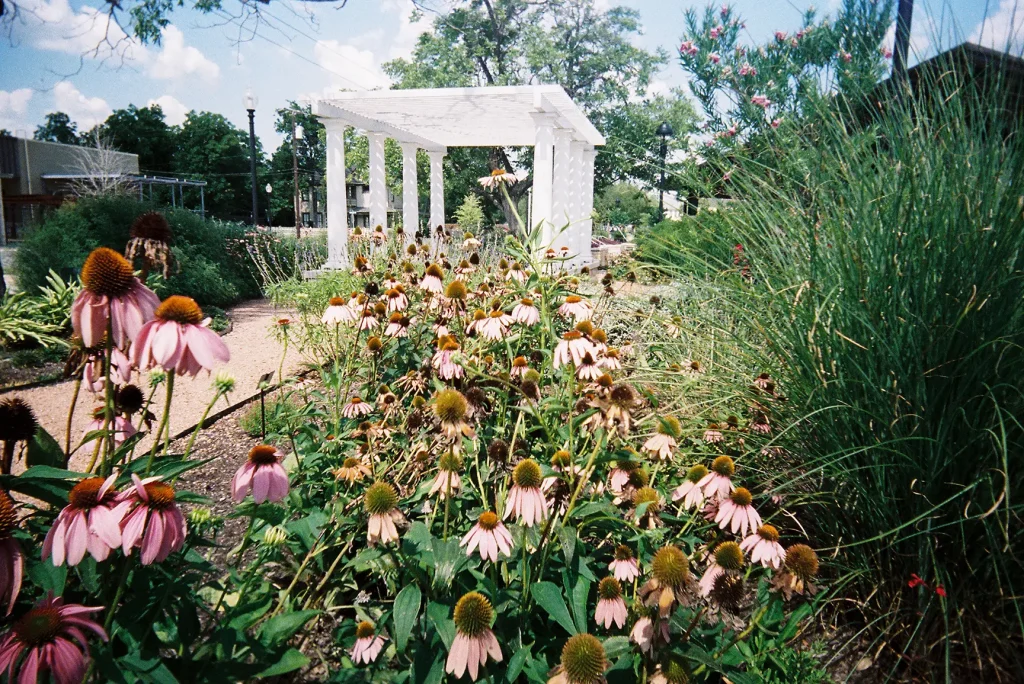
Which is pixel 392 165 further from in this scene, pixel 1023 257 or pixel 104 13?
pixel 1023 257

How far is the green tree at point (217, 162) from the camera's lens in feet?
133

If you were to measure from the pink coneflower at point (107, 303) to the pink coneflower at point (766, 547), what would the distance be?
2.95ft

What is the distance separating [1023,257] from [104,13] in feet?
15.2

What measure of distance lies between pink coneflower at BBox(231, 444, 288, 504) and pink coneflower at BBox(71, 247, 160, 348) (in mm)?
220

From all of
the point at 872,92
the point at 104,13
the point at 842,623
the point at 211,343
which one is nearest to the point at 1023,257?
the point at 842,623

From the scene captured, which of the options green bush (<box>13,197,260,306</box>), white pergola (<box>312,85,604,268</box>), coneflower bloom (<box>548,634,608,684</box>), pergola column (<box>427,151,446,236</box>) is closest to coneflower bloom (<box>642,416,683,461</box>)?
coneflower bloom (<box>548,634,608,684</box>)

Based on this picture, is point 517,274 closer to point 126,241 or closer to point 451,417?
point 451,417

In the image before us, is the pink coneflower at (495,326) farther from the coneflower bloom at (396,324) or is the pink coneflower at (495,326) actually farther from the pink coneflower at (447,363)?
the coneflower bloom at (396,324)

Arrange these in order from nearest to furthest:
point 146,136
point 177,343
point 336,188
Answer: point 177,343, point 336,188, point 146,136

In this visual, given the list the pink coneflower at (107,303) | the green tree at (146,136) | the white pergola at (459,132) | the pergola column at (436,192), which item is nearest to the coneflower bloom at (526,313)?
the pink coneflower at (107,303)

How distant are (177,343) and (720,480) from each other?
33.8 inches

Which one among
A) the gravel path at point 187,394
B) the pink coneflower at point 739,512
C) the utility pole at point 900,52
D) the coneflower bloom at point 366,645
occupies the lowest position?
the gravel path at point 187,394

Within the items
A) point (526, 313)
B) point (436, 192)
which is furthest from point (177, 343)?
point (436, 192)

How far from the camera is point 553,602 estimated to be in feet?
3.18
